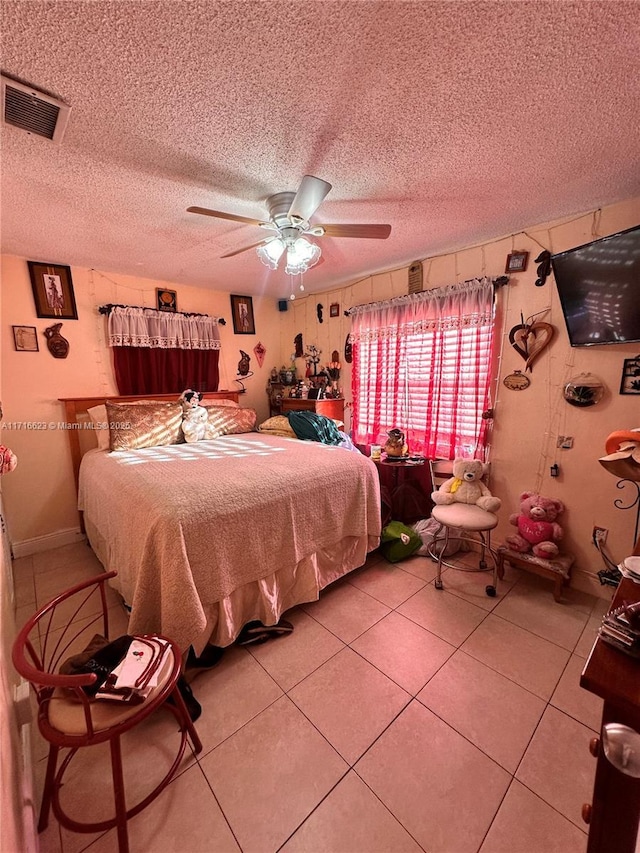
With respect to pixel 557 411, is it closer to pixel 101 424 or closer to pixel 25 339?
pixel 101 424

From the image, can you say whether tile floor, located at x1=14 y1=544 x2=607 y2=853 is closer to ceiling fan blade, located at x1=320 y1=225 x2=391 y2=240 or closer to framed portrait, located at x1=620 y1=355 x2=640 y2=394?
framed portrait, located at x1=620 y1=355 x2=640 y2=394

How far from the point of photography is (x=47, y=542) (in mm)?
2713

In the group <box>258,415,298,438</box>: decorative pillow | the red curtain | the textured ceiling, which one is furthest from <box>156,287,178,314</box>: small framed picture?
<box>258,415,298,438</box>: decorative pillow

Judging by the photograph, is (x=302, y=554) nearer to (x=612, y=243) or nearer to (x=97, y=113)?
(x=97, y=113)

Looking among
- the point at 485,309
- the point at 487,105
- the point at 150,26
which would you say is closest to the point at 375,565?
the point at 485,309

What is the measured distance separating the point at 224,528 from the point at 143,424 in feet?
5.29

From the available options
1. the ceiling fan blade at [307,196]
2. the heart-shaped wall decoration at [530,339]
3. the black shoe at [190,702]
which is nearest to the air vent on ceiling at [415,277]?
the heart-shaped wall decoration at [530,339]

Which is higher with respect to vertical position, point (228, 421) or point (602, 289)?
point (602, 289)

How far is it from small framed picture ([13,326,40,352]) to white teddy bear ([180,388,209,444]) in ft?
3.83

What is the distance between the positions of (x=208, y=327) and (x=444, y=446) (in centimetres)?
266

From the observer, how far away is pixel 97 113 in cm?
115

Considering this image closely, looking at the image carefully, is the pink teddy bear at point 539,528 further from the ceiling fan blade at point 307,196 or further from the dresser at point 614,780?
the ceiling fan blade at point 307,196

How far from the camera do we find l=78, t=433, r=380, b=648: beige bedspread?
1418 mm

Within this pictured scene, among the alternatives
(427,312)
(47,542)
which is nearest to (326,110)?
(427,312)
